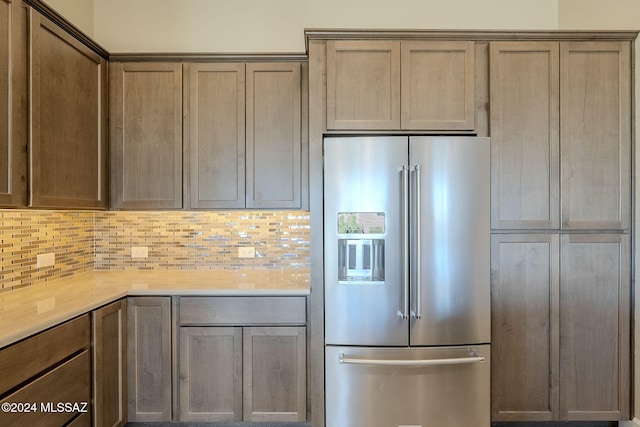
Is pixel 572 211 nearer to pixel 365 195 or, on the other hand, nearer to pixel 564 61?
pixel 564 61

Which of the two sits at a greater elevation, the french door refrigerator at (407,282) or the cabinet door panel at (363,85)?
the cabinet door panel at (363,85)

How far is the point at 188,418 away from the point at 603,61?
312 centimetres

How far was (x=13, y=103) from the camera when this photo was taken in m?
1.67

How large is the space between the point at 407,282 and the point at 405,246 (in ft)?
0.64

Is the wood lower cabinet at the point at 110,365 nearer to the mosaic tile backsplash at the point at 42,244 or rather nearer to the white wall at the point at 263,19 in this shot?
the mosaic tile backsplash at the point at 42,244

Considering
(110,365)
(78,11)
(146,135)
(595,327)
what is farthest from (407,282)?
(78,11)

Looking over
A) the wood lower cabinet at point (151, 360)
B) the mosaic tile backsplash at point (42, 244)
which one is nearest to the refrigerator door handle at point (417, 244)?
the wood lower cabinet at point (151, 360)

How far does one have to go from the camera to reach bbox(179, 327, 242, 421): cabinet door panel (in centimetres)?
215

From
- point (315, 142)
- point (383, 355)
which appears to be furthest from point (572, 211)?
point (315, 142)

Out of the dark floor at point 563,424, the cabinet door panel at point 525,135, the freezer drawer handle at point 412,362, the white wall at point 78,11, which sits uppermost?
the white wall at point 78,11

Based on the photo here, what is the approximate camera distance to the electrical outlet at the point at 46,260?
Result: 2.26 meters

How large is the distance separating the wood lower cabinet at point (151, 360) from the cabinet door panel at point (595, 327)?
2.26m

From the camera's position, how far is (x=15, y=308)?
1.73m

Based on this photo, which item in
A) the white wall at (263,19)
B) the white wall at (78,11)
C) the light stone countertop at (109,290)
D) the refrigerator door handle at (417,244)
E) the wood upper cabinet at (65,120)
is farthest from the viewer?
the white wall at (263,19)
